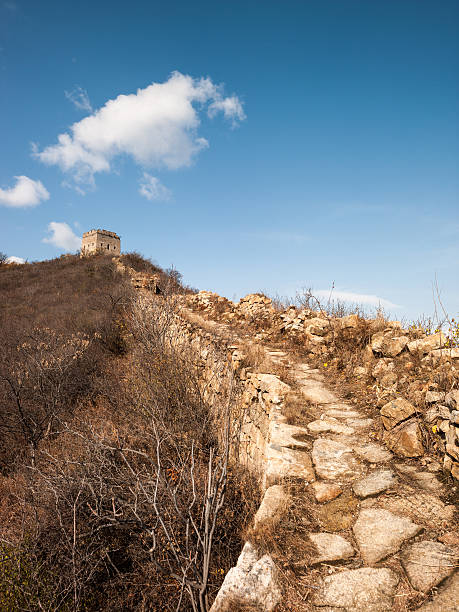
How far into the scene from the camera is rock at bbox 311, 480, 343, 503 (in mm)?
2441

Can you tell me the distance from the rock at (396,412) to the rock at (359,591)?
135cm

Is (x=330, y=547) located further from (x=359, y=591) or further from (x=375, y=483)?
(x=375, y=483)

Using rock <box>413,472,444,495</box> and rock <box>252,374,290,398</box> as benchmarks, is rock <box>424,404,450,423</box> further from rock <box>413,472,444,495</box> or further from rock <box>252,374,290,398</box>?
rock <box>252,374,290,398</box>

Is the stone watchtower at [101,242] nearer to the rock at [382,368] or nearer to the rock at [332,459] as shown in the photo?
the rock at [382,368]

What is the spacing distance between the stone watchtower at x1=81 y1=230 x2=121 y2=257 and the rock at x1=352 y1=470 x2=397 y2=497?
24231 mm

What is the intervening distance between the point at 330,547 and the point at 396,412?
1353mm

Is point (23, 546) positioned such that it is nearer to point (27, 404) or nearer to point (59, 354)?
point (27, 404)

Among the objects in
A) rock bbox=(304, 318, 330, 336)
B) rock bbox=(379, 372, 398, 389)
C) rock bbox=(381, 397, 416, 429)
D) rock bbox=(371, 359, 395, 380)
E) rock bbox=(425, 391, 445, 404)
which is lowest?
rock bbox=(381, 397, 416, 429)

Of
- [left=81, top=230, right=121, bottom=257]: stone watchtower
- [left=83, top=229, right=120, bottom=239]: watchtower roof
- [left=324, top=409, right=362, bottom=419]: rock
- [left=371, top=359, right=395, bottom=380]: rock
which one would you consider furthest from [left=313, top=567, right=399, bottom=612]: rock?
[left=83, top=229, right=120, bottom=239]: watchtower roof

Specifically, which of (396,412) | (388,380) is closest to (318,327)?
(388,380)

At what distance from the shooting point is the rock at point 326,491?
96.1 inches

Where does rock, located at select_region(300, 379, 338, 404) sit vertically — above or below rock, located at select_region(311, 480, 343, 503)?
above

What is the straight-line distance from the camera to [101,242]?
82.6 feet

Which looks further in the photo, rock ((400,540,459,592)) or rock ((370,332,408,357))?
rock ((370,332,408,357))
